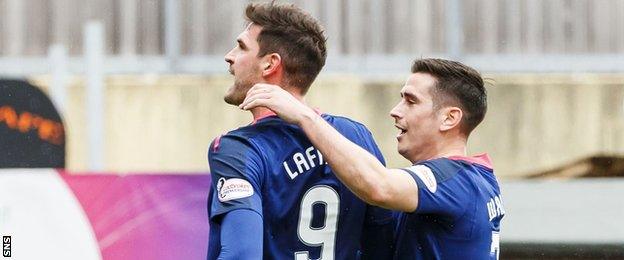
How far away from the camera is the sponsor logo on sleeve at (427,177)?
3760 millimetres

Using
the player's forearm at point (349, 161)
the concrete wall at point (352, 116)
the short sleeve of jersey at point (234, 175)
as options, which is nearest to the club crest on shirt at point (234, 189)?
the short sleeve of jersey at point (234, 175)

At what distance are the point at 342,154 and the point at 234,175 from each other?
30 cm

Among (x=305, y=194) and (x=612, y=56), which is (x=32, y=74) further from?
(x=305, y=194)

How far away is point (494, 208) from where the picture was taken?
3986mm

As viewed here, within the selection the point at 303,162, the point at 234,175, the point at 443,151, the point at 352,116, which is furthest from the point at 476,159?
the point at 352,116

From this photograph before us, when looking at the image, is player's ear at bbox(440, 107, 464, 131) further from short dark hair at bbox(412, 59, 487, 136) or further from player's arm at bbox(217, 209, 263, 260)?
player's arm at bbox(217, 209, 263, 260)

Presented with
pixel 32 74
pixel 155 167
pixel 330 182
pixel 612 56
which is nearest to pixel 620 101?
pixel 612 56

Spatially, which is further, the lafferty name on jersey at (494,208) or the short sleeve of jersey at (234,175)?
the lafferty name on jersey at (494,208)

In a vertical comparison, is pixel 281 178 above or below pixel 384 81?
above

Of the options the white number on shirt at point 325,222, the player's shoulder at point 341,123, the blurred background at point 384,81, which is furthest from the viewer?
the blurred background at point 384,81

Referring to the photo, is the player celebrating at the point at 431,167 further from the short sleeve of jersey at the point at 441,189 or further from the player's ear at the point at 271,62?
the player's ear at the point at 271,62

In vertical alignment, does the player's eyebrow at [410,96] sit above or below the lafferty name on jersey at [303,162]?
above

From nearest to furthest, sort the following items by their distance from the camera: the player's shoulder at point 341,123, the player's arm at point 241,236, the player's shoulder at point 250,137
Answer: the player's arm at point 241,236 < the player's shoulder at point 250,137 < the player's shoulder at point 341,123

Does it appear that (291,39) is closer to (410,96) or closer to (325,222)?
(410,96)
